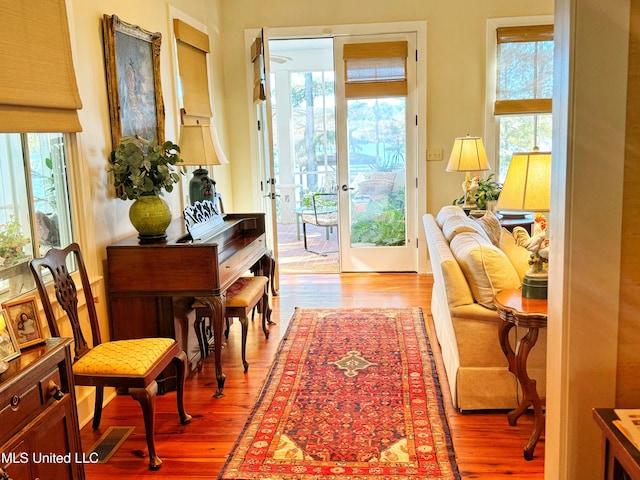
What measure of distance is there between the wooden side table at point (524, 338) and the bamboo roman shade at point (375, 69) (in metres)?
3.54

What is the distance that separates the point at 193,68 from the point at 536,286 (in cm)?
348

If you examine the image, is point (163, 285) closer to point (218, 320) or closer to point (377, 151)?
point (218, 320)

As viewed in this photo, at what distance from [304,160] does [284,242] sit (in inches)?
57.2

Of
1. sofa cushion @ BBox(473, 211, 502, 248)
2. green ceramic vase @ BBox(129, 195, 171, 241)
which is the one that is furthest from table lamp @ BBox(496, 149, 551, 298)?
green ceramic vase @ BBox(129, 195, 171, 241)

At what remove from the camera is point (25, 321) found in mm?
1982

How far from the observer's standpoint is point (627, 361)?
163 cm

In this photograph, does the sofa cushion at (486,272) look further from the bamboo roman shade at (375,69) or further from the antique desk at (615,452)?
the bamboo roman shade at (375,69)

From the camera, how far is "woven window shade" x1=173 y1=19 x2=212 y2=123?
15.3 feet

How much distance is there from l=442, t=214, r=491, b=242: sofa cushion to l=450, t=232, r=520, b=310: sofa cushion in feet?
1.75

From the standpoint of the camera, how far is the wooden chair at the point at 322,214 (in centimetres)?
780

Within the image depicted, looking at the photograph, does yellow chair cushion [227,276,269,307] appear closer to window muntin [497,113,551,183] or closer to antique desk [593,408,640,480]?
antique desk [593,408,640,480]

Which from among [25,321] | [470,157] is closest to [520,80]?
[470,157]

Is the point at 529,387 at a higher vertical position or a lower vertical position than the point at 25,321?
lower

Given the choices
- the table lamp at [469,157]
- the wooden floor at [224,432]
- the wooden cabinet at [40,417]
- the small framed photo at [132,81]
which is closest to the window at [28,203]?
the small framed photo at [132,81]
